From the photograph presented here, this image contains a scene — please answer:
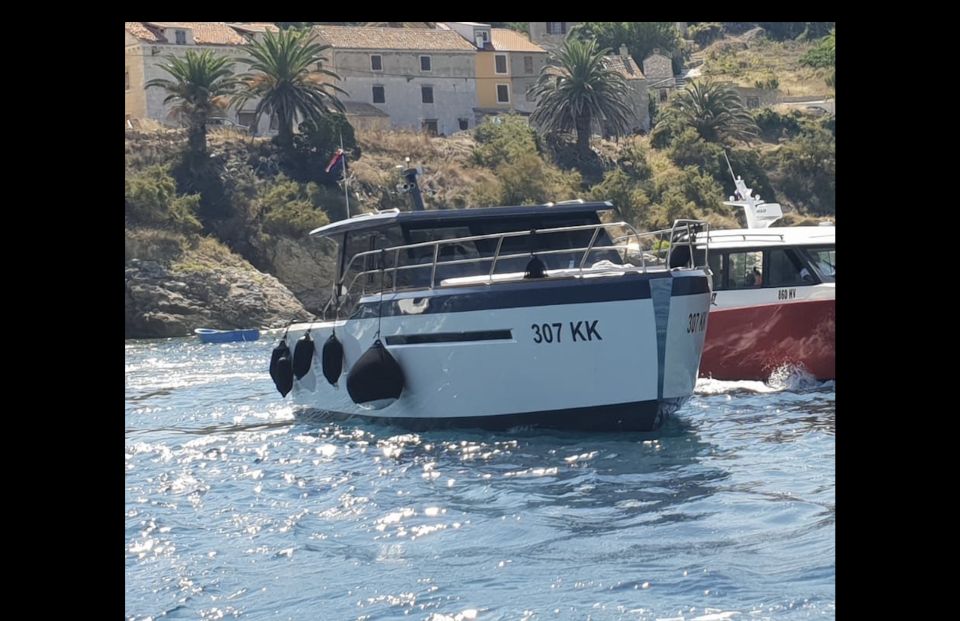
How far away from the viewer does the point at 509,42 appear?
80.1m

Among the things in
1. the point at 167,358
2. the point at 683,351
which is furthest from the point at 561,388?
the point at 167,358

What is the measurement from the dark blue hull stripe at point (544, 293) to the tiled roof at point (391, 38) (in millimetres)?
57933

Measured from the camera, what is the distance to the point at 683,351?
13836mm

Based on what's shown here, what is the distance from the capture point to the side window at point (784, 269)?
63.3 ft

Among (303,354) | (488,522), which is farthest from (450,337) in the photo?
(488,522)

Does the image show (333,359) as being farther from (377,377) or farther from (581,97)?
(581,97)

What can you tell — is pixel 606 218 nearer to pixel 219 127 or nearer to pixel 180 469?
pixel 219 127

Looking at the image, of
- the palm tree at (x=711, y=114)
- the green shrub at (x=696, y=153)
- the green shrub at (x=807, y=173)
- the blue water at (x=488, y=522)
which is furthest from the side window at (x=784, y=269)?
the green shrub at (x=807, y=173)

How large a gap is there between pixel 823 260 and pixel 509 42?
62836mm

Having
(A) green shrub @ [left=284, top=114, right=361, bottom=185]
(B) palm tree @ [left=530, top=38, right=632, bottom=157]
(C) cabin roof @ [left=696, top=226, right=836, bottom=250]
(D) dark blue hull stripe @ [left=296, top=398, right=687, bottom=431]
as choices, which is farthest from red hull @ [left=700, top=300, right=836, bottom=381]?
(B) palm tree @ [left=530, top=38, right=632, bottom=157]

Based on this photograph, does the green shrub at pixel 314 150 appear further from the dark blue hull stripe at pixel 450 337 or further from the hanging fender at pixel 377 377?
the dark blue hull stripe at pixel 450 337

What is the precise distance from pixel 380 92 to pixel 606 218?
1843 cm

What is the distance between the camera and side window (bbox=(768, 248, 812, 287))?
1928 centimetres

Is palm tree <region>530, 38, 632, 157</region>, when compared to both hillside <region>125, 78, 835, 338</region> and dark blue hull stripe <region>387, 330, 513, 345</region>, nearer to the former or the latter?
hillside <region>125, 78, 835, 338</region>
